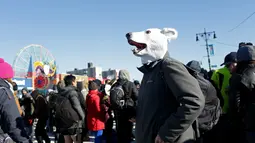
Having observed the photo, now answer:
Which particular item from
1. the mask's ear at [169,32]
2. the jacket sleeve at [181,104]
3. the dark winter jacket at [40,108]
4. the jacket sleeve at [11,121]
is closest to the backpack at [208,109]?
the mask's ear at [169,32]

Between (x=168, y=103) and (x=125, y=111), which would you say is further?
(x=125, y=111)

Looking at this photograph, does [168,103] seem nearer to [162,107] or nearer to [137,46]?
[162,107]

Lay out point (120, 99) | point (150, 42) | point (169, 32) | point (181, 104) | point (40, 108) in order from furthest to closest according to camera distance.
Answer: point (40, 108)
point (120, 99)
point (169, 32)
point (150, 42)
point (181, 104)

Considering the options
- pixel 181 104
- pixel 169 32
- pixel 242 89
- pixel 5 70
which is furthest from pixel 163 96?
pixel 5 70

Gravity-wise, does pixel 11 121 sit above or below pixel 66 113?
above

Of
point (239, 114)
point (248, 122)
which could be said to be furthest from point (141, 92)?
point (239, 114)

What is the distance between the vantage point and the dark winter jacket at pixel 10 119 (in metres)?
2.86

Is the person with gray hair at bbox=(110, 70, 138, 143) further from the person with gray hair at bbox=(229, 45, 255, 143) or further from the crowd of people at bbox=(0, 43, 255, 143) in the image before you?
the person with gray hair at bbox=(229, 45, 255, 143)

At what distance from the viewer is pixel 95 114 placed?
234 inches

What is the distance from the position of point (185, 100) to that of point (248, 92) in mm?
1337

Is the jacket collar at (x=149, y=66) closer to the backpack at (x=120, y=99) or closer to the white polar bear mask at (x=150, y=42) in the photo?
the white polar bear mask at (x=150, y=42)

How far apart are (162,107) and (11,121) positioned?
179 centimetres

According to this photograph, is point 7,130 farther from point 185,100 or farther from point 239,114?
point 239,114

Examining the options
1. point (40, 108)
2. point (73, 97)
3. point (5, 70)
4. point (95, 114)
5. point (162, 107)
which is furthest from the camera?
point (40, 108)
